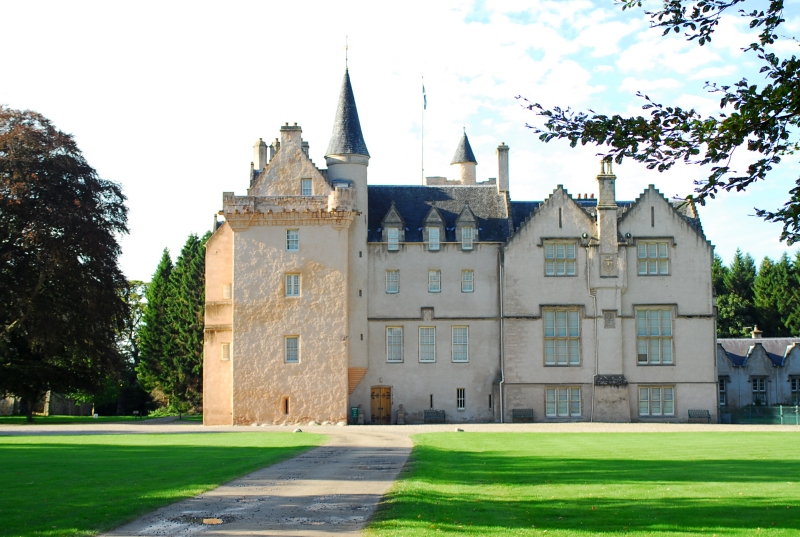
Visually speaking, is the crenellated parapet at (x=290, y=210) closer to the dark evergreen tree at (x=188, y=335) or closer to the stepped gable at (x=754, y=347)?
the dark evergreen tree at (x=188, y=335)

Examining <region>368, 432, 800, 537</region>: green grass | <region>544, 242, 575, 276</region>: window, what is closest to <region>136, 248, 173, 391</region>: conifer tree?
<region>544, 242, 575, 276</region>: window

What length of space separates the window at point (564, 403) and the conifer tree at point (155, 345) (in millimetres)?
31364

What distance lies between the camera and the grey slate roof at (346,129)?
50094 millimetres

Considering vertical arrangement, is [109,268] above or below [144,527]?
above

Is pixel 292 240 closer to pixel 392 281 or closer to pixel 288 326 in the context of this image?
pixel 288 326

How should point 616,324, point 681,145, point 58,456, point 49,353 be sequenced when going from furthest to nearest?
1. point 616,324
2. point 49,353
3. point 58,456
4. point 681,145

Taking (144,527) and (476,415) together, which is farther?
(476,415)

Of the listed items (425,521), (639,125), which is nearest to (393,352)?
(425,521)

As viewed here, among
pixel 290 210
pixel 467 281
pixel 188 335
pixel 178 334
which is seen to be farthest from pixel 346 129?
pixel 178 334

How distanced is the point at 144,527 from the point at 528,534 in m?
5.43

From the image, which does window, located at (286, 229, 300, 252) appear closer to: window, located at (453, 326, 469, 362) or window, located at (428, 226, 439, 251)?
window, located at (428, 226, 439, 251)

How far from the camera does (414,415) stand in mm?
49875

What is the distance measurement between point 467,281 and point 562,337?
5.92 m

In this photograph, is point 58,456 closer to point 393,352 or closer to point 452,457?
point 452,457
